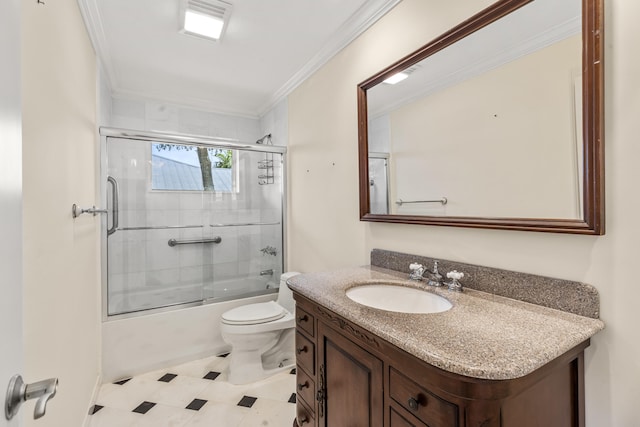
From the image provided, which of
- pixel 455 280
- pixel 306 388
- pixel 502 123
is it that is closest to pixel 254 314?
pixel 306 388

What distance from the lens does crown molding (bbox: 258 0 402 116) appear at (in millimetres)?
1718

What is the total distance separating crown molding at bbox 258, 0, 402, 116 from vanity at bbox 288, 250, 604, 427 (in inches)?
57.8

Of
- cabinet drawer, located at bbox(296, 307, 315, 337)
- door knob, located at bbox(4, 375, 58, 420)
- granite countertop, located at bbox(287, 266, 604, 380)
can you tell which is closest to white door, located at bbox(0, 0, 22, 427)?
door knob, located at bbox(4, 375, 58, 420)

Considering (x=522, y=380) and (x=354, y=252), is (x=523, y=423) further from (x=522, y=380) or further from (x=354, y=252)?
(x=354, y=252)

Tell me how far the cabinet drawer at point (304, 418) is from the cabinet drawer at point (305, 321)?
1.24ft

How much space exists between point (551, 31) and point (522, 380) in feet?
3.61

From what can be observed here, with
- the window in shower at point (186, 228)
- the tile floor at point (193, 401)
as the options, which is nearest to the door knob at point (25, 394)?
the tile floor at point (193, 401)

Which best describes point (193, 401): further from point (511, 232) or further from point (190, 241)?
point (511, 232)

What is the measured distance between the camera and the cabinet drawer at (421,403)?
75 centimetres

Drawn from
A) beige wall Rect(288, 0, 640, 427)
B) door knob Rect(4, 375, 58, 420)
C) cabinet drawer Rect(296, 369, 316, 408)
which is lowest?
cabinet drawer Rect(296, 369, 316, 408)

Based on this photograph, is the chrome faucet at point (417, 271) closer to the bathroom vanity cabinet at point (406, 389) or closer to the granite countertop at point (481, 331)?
the granite countertop at point (481, 331)

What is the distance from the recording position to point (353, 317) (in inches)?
40.1

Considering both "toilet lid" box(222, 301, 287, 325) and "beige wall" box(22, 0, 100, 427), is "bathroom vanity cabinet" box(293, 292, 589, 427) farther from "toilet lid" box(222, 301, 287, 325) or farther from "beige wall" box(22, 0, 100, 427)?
"beige wall" box(22, 0, 100, 427)

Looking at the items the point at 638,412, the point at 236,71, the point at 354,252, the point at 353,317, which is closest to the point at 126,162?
the point at 236,71
